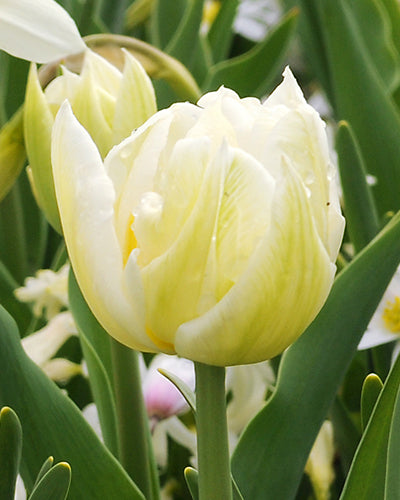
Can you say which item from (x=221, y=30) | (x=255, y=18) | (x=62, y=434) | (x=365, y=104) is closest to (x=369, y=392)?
(x=62, y=434)

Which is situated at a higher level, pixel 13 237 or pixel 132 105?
pixel 132 105

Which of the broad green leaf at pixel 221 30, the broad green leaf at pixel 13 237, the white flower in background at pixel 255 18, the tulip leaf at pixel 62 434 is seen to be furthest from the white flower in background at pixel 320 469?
the white flower in background at pixel 255 18

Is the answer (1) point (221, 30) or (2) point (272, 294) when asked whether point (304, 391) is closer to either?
(2) point (272, 294)

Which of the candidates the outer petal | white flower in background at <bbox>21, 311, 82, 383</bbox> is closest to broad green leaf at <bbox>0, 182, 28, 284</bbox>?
white flower in background at <bbox>21, 311, 82, 383</bbox>

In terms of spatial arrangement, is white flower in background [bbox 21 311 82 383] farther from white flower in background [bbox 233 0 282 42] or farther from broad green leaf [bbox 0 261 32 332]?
white flower in background [bbox 233 0 282 42]

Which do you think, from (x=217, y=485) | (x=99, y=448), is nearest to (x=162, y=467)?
(x=99, y=448)

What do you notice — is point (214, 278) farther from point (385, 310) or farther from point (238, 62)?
point (238, 62)

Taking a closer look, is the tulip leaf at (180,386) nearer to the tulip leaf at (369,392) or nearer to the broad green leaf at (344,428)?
the tulip leaf at (369,392)

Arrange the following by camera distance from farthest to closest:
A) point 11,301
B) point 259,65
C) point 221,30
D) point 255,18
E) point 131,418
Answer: point 255,18
point 221,30
point 259,65
point 11,301
point 131,418
